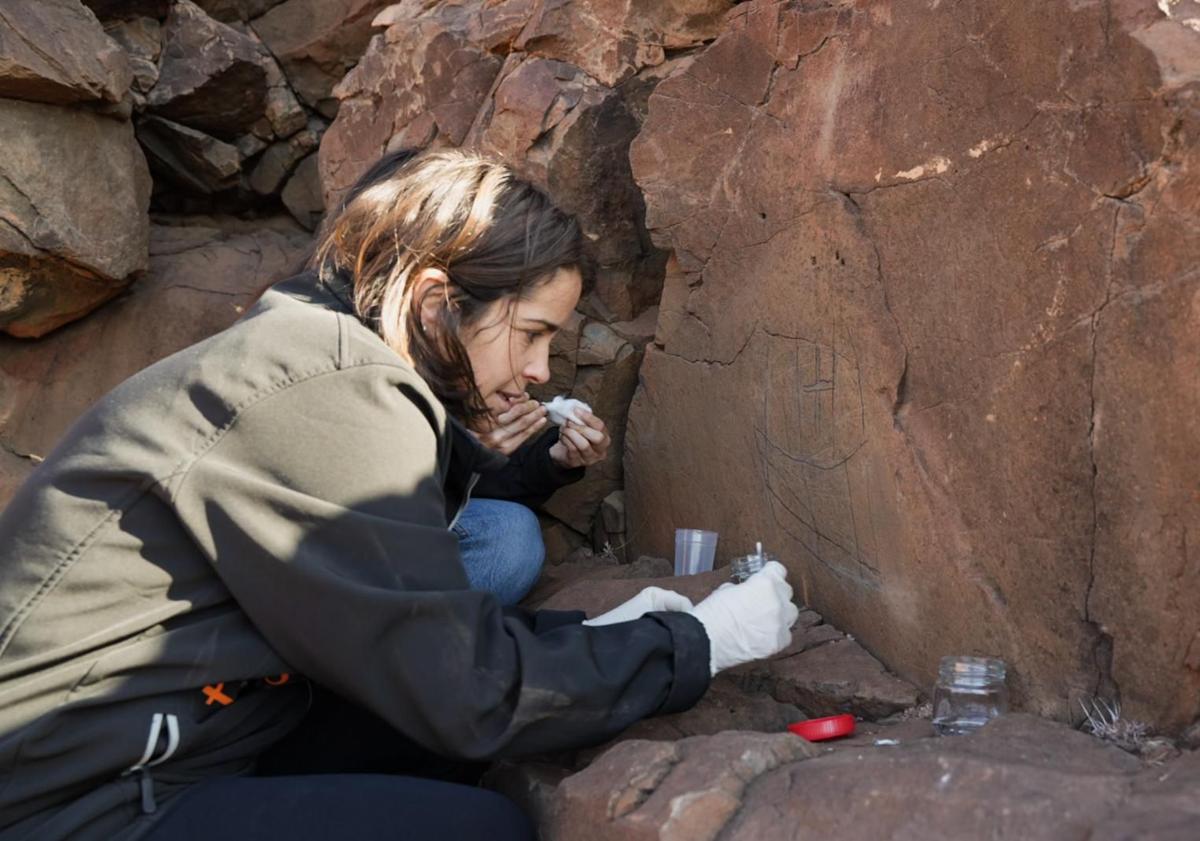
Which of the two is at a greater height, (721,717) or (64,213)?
(64,213)

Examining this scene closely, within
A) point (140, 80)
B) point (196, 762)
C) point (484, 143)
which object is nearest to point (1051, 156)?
point (196, 762)

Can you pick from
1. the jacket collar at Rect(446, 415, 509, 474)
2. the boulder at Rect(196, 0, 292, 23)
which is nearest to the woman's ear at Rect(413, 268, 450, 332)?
the jacket collar at Rect(446, 415, 509, 474)

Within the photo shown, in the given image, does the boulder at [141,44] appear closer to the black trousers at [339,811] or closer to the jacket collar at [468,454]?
the jacket collar at [468,454]

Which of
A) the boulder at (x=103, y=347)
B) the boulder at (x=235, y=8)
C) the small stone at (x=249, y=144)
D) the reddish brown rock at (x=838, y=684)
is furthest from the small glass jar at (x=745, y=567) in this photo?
the boulder at (x=235, y=8)

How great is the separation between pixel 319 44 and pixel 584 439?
164 inches

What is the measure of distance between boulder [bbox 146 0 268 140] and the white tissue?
12.0 ft

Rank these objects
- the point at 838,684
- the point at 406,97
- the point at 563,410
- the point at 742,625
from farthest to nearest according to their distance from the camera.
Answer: the point at 406,97
the point at 563,410
the point at 838,684
the point at 742,625

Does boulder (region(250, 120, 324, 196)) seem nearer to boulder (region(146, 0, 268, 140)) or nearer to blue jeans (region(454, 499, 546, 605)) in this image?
boulder (region(146, 0, 268, 140))

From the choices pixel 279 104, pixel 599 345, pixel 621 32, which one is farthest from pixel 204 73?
pixel 599 345

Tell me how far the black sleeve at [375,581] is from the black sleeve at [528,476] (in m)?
1.33

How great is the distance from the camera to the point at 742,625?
86.7 inches

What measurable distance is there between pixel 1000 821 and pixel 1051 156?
3.69 ft

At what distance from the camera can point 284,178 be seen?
21.4 feet

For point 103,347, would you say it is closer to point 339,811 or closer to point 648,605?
point 648,605
